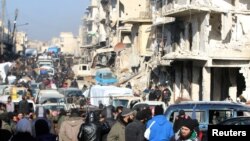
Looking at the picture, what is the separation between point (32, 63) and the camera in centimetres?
8412

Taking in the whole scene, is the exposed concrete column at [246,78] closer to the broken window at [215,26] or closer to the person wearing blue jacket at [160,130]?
the broken window at [215,26]

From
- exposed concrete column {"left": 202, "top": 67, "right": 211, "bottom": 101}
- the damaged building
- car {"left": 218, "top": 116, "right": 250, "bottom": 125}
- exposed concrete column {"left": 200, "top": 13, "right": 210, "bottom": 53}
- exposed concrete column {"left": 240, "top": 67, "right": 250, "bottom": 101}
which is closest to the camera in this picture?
car {"left": 218, "top": 116, "right": 250, "bottom": 125}

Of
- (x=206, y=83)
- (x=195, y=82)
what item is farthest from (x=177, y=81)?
(x=206, y=83)

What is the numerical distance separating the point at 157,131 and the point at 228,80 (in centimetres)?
2631

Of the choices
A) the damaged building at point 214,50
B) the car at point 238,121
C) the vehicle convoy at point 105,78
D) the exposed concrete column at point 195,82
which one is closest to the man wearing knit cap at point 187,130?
the car at point 238,121

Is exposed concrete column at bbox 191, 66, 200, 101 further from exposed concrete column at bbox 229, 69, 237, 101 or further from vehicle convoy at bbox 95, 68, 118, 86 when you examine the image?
vehicle convoy at bbox 95, 68, 118, 86

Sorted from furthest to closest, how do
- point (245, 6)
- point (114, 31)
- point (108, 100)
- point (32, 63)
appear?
point (32, 63), point (114, 31), point (245, 6), point (108, 100)

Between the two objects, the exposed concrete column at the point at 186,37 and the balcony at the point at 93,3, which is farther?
the balcony at the point at 93,3

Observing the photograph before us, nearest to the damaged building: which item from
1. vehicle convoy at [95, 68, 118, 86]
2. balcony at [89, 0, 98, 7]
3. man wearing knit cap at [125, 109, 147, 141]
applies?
vehicle convoy at [95, 68, 118, 86]

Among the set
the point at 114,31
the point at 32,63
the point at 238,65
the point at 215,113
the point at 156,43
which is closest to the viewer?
the point at 215,113

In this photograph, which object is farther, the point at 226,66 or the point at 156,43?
the point at 156,43

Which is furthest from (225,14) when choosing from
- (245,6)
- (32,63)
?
(32,63)

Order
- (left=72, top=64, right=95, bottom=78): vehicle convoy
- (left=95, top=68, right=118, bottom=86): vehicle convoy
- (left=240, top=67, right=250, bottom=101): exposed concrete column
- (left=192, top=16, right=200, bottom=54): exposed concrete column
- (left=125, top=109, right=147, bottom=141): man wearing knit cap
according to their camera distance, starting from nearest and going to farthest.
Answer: (left=125, top=109, right=147, bottom=141): man wearing knit cap
(left=240, top=67, right=250, bottom=101): exposed concrete column
(left=192, top=16, right=200, bottom=54): exposed concrete column
(left=95, top=68, right=118, bottom=86): vehicle convoy
(left=72, top=64, right=95, bottom=78): vehicle convoy

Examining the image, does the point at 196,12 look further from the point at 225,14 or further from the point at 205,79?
the point at 205,79
